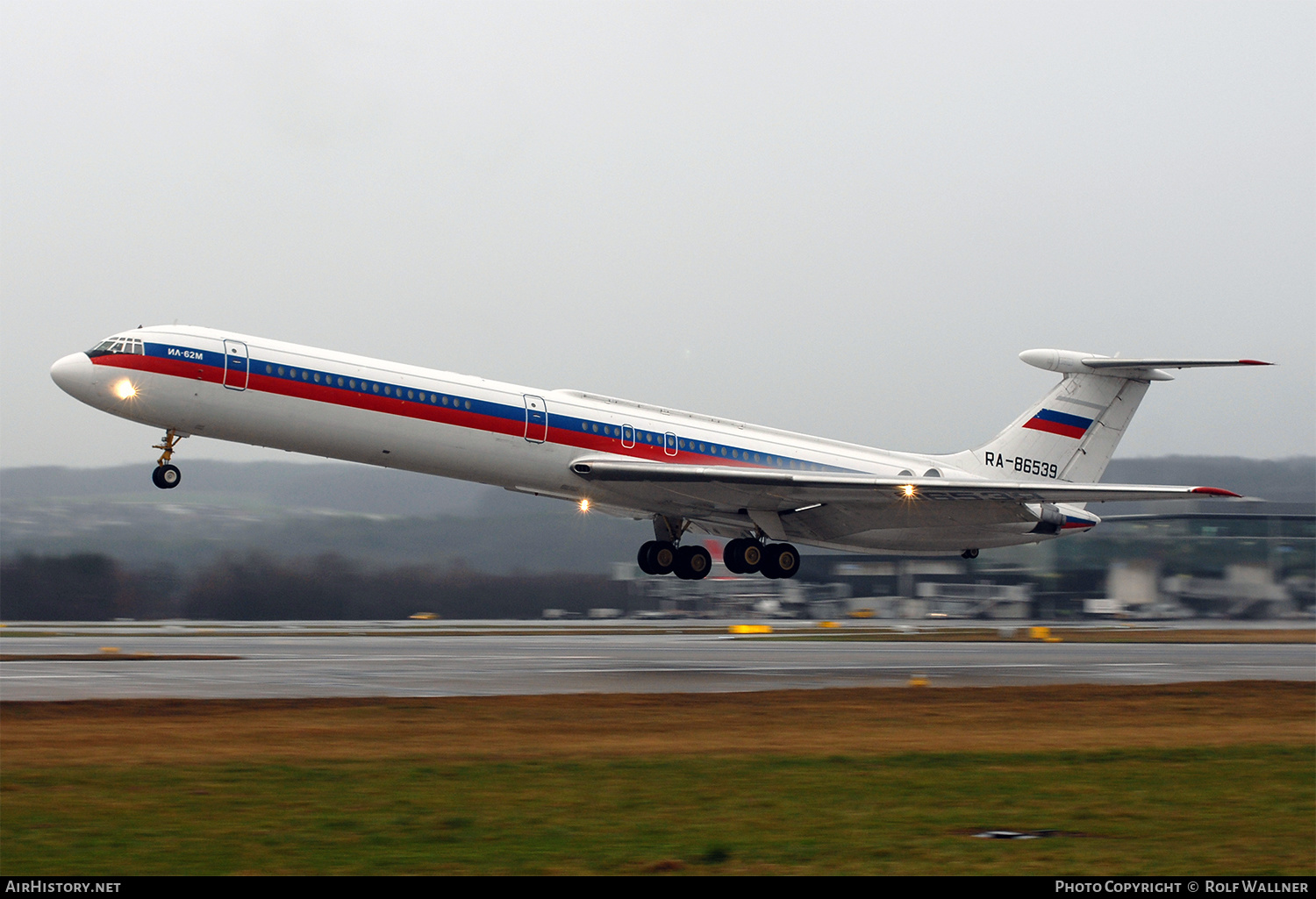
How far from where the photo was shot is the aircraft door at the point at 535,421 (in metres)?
32.5

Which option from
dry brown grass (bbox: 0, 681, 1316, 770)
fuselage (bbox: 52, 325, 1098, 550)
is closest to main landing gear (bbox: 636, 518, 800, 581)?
fuselage (bbox: 52, 325, 1098, 550)

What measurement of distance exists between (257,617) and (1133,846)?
158ft

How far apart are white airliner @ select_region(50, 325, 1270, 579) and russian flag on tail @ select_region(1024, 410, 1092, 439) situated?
0.13 ft

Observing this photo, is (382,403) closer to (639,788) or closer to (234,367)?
(234,367)

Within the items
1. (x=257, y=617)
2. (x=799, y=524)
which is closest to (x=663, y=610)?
(x=257, y=617)

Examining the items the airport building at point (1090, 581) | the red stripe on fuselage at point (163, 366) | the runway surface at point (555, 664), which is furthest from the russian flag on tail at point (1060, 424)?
the red stripe on fuselage at point (163, 366)

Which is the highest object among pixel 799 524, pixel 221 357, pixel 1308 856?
pixel 221 357

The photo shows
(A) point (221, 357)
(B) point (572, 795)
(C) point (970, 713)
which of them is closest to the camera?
(B) point (572, 795)

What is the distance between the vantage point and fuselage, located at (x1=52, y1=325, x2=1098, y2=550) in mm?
28922

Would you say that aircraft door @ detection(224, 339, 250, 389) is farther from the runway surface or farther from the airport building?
the airport building

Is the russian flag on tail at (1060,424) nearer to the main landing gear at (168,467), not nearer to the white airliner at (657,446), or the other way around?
the white airliner at (657,446)

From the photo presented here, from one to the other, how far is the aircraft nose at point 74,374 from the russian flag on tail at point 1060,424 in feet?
88.9

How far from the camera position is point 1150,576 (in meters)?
57.3

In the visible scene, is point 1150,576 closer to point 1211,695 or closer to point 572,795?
point 1211,695
